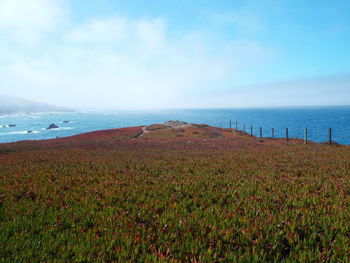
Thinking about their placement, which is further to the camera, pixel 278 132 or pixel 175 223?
pixel 278 132

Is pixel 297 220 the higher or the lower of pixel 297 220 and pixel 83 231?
the lower

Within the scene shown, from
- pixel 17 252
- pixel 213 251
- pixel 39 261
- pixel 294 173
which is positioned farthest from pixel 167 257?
pixel 294 173

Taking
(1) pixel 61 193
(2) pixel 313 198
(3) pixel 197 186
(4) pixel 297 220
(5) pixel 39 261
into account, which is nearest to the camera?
(5) pixel 39 261

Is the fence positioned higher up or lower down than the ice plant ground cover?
lower down

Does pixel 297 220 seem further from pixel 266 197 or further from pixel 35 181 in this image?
pixel 35 181

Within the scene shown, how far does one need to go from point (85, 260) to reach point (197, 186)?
515 cm

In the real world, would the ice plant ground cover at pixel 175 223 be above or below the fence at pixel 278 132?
above

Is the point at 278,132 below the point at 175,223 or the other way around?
below

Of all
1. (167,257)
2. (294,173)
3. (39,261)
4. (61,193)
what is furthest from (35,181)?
(294,173)

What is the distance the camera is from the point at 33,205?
5812mm

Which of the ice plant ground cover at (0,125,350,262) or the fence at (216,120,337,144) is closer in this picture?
the ice plant ground cover at (0,125,350,262)

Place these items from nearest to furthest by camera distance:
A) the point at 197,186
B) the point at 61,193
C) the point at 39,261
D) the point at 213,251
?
the point at 39,261, the point at 213,251, the point at 61,193, the point at 197,186

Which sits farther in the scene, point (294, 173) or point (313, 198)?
point (294, 173)

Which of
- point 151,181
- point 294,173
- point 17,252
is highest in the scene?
point 17,252
